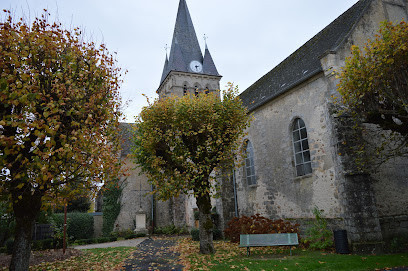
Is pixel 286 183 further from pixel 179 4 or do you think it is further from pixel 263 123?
pixel 179 4

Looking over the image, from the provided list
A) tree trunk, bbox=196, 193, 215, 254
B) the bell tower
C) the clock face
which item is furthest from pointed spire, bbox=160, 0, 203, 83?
tree trunk, bbox=196, 193, 215, 254

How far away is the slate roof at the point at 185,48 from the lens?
103 ft

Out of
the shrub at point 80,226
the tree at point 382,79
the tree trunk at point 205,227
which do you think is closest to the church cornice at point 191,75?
A: the shrub at point 80,226

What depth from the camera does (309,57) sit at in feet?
46.6

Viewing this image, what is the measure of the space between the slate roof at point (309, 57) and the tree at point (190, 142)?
2.10 meters

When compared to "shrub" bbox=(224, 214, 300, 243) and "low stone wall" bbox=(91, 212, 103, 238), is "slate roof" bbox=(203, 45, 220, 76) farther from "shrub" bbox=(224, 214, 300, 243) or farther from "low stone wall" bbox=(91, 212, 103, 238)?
"shrub" bbox=(224, 214, 300, 243)

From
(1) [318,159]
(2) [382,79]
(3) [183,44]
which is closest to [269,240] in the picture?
(1) [318,159]

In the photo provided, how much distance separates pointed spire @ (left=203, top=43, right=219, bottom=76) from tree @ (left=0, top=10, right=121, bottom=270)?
82.8 ft

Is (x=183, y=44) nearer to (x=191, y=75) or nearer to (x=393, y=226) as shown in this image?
(x=191, y=75)

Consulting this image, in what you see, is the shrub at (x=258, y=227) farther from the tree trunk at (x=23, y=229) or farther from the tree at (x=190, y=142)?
the tree trunk at (x=23, y=229)

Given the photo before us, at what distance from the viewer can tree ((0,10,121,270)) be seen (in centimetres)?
603

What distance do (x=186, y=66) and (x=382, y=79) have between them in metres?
25.3

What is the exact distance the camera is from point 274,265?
8.09 m

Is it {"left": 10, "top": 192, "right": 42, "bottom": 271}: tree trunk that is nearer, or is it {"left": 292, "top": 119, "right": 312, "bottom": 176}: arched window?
{"left": 10, "top": 192, "right": 42, "bottom": 271}: tree trunk
